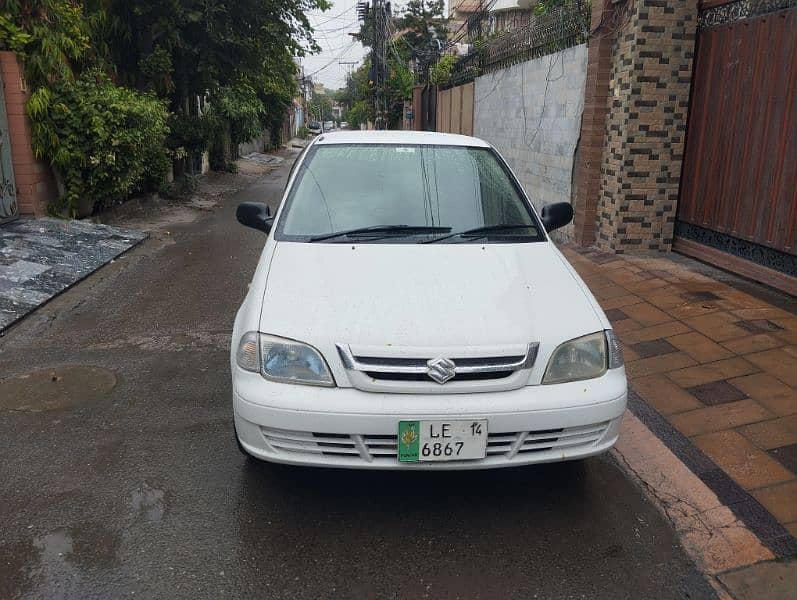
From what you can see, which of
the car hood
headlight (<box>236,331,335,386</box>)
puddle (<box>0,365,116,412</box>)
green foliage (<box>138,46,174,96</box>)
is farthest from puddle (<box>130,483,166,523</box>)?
green foliage (<box>138,46,174,96</box>)

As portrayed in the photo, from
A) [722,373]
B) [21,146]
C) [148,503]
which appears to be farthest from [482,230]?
[21,146]

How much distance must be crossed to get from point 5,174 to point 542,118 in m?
7.28

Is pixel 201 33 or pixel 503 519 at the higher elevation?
pixel 201 33

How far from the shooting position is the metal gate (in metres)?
8.64

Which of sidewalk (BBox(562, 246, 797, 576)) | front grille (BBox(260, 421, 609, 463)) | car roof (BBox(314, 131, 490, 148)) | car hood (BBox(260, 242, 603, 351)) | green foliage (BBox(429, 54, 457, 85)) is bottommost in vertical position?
sidewalk (BBox(562, 246, 797, 576))

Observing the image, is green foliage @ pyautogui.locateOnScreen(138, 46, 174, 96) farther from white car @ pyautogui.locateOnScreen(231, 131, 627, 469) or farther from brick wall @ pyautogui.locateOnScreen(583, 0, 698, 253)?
white car @ pyautogui.locateOnScreen(231, 131, 627, 469)

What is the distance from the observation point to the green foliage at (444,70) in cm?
1703

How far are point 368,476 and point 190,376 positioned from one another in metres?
1.91

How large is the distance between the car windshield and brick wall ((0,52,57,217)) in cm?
634

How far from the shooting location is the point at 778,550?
2768mm

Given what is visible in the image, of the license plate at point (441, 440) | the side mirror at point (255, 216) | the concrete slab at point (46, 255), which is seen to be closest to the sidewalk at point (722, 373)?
the license plate at point (441, 440)

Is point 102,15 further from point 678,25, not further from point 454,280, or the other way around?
point 454,280

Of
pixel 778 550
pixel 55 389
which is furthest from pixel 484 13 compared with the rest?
pixel 778 550

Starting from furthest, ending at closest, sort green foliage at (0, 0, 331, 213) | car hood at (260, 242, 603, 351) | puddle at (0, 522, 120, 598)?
green foliage at (0, 0, 331, 213)
car hood at (260, 242, 603, 351)
puddle at (0, 522, 120, 598)
